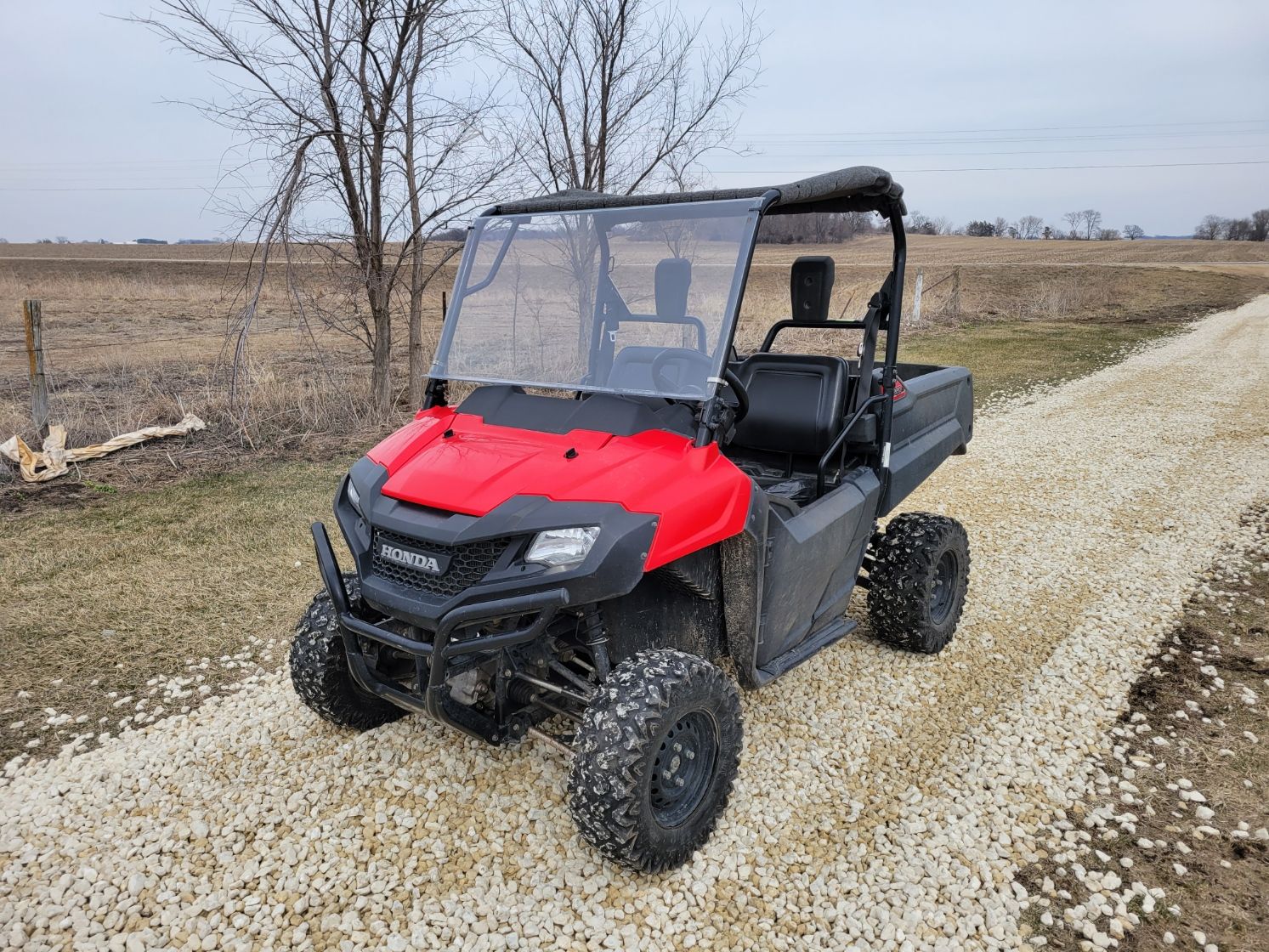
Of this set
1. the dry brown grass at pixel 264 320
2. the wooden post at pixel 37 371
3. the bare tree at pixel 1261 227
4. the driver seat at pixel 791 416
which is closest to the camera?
the driver seat at pixel 791 416

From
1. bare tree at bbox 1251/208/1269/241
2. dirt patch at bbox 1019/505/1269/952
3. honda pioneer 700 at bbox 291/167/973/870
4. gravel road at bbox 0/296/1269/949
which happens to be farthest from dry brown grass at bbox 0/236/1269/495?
bare tree at bbox 1251/208/1269/241

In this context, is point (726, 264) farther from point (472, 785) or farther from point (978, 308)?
point (978, 308)

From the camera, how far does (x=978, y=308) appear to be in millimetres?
21141

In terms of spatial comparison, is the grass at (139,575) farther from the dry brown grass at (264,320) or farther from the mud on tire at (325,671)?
the mud on tire at (325,671)

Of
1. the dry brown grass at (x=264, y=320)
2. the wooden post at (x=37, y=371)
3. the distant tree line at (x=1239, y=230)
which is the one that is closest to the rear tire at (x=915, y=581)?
the dry brown grass at (x=264, y=320)

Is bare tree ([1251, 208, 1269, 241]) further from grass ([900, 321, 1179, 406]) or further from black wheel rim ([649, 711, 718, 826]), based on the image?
black wheel rim ([649, 711, 718, 826])

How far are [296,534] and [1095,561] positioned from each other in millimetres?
5249

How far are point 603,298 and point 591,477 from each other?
1.09 m

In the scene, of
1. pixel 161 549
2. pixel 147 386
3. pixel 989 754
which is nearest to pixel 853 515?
pixel 989 754

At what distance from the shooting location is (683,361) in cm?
307

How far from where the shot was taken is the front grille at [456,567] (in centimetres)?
260

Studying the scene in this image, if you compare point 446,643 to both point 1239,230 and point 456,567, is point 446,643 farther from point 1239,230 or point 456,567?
point 1239,230

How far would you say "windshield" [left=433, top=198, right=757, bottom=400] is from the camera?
9.96 ft

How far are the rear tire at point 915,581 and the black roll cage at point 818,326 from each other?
1.31ft
